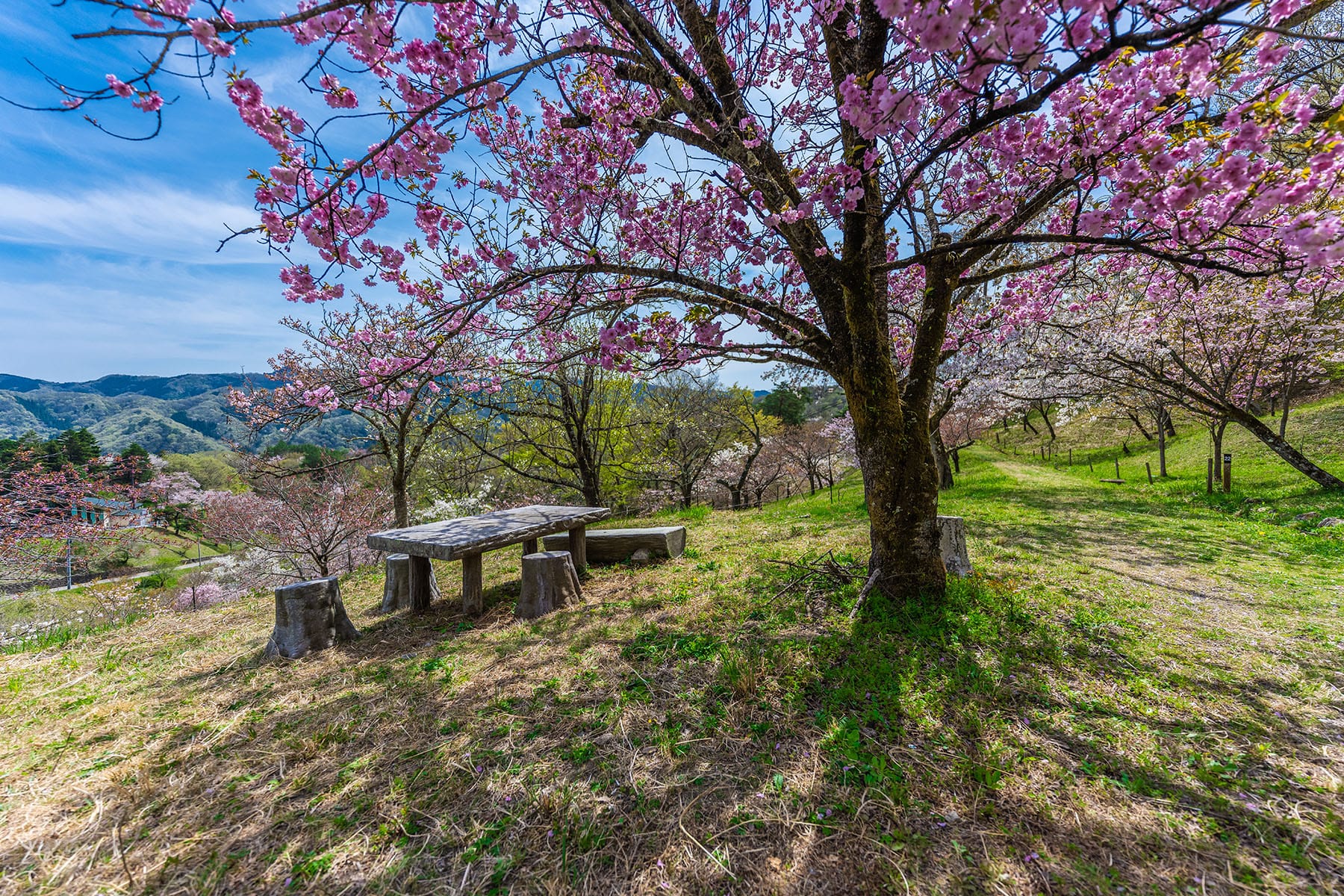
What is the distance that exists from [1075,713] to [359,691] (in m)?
4.83

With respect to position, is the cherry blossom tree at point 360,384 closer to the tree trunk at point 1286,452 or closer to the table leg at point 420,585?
the table leg at point 420,585

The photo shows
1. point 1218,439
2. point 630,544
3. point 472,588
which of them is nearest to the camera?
point 472,588

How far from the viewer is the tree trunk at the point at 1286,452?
30.4 ft

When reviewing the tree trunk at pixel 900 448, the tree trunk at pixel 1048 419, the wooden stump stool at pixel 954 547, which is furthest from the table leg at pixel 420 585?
the tree trunk at pixel 1048 419

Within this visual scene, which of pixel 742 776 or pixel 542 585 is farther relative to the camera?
pixel 542 585

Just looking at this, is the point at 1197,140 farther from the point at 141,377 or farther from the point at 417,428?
the point at 141,377

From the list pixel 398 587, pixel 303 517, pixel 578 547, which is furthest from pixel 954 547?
pixel 303 517

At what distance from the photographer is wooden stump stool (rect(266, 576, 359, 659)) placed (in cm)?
408

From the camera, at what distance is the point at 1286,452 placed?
983 cm

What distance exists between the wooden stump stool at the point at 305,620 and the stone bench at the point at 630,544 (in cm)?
298

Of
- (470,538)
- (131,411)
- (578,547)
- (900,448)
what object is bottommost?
(578,547)

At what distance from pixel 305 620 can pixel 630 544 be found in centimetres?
382

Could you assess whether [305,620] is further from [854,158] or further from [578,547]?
[854,158]

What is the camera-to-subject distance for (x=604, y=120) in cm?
352
